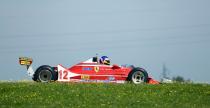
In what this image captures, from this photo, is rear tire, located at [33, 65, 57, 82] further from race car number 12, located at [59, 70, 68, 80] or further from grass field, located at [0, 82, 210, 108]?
grass field, located at [0, 82, 210, 108]

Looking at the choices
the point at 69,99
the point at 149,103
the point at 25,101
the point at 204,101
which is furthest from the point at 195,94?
the point at 25,101

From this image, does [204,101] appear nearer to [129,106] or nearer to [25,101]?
[129,106]

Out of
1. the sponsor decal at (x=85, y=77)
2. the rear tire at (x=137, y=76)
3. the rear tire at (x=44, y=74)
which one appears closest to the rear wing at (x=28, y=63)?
the rear tire at (x=44, y=74)

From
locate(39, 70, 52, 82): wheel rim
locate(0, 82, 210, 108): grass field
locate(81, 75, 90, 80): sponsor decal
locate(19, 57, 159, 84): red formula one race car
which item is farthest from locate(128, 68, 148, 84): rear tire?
locate(39, 70, 52, 82): wheel rim

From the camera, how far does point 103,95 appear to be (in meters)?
29.0

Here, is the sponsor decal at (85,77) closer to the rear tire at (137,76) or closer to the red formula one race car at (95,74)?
the red formula one race car at (95,74)

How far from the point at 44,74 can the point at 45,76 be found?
14 cm

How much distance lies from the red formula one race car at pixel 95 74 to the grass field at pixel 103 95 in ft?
13.7

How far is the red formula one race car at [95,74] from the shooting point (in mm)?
37188

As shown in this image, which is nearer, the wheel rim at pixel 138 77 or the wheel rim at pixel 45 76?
the wheel rim at pixel 45 76

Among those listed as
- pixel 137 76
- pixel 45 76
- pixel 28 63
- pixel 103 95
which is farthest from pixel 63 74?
pixel 103 95

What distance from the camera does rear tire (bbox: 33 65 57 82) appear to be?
120 feet

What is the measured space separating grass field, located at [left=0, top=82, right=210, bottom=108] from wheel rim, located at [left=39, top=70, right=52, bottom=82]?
12.7 ft

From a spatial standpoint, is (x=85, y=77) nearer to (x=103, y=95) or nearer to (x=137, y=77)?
(x=137, y=77)
